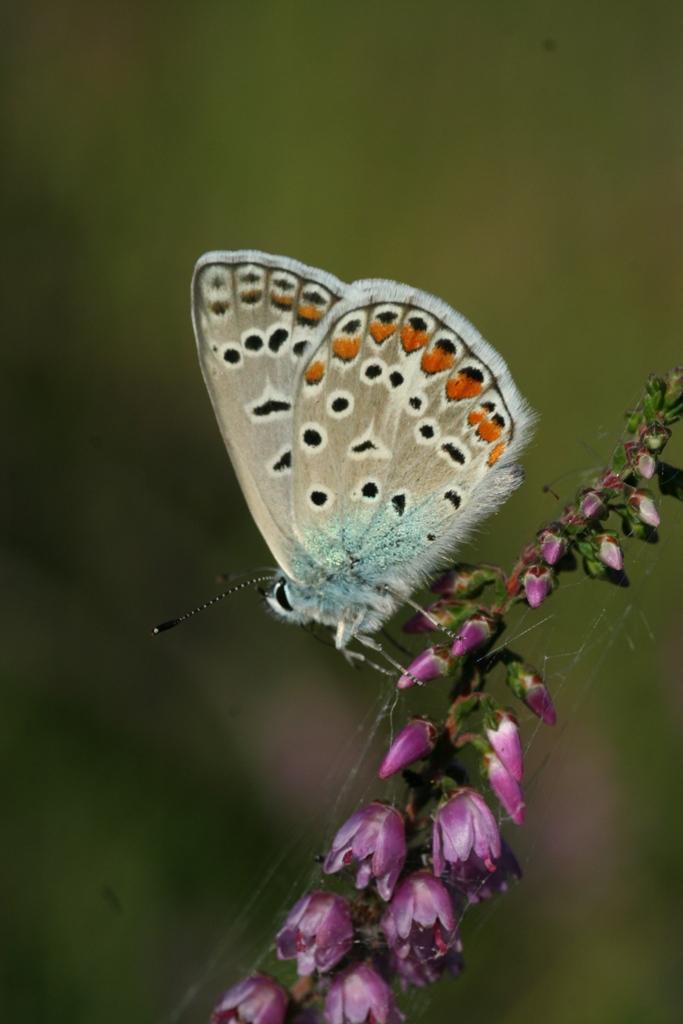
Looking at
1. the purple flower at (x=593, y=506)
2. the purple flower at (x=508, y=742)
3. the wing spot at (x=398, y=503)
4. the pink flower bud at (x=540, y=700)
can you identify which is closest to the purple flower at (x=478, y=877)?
the purple flower at (x=508, y=742)

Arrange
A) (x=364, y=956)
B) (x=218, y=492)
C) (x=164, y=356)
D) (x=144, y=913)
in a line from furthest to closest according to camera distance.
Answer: (x=164, y=356), (x=218, y=492), (x=144, y=913), (x=364, y=956)

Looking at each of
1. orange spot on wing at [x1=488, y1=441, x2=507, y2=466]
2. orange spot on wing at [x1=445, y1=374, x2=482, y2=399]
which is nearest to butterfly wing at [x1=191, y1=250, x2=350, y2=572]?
orange spot on wing at [x1=445, y1=374, x2=482, y2=399]

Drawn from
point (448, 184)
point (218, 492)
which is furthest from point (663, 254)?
point (218, 492)

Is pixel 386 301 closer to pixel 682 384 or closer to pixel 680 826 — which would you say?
pixel 682 384

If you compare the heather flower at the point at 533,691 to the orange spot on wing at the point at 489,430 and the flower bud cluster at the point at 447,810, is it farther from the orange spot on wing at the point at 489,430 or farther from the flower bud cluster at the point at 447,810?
the orange spot on wing at the point at 489,430

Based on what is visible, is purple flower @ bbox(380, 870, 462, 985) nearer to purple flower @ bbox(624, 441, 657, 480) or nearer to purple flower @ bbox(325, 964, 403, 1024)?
purple flower @ bbox(325, 964, 403, 1024)

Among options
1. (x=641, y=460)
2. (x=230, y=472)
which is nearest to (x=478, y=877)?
(x=641, y=460)
